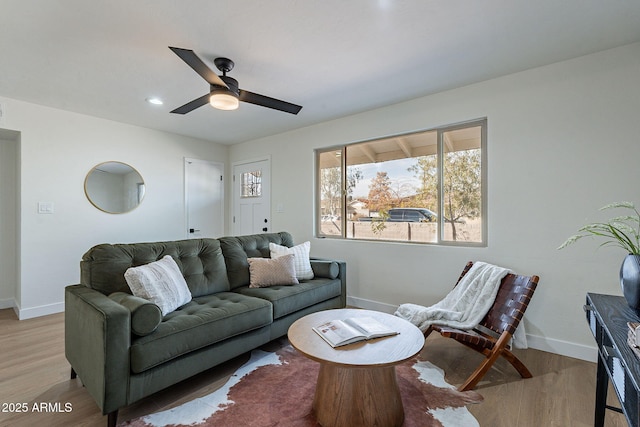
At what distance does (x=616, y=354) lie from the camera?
1.07 meters

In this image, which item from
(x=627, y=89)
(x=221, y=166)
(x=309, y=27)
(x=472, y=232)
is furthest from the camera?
(x=221, y=166)

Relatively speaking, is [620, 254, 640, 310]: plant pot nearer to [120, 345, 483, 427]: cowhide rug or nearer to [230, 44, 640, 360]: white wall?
[120, 345, 483, 427]: cowhide rug

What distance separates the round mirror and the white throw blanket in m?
3.86

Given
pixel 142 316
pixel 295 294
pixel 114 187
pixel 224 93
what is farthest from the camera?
pixel 114 187

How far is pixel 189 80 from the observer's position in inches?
111

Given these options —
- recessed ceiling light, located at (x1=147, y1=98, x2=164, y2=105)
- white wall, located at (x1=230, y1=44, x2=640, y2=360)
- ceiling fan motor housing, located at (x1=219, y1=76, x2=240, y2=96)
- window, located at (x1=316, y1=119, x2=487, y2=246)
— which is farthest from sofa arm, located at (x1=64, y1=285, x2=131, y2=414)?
window, located at (x1=316, y1=119, x2=487, y2=246)

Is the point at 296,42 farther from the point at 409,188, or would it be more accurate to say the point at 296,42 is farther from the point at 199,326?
the point at 199,326

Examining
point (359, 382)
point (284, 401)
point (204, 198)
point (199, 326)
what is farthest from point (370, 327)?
point (204, 198)

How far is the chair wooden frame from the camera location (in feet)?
6.61

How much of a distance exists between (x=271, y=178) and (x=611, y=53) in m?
3.90

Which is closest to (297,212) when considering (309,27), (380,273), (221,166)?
(380,273)

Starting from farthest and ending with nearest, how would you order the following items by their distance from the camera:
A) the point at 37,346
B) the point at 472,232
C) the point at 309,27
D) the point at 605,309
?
the point at 472,232 → the point at 37,346 → the point at 309,27 → the point at 605,309

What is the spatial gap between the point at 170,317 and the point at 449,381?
1955mm

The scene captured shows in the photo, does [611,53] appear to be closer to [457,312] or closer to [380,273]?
[457,312]
